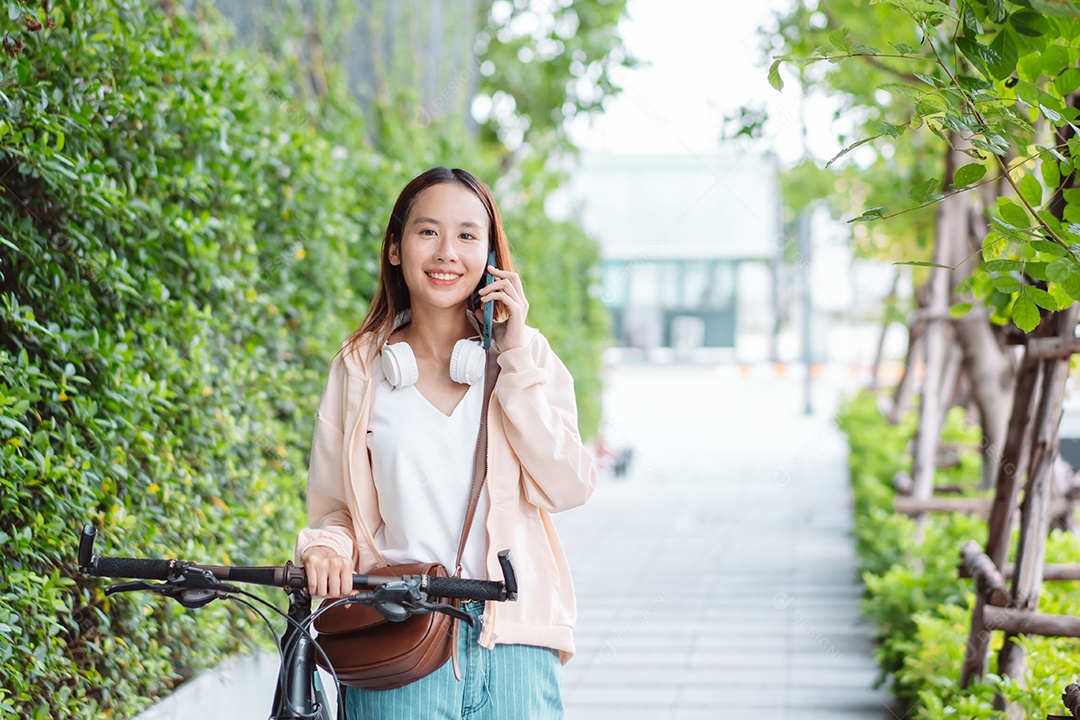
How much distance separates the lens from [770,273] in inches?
953

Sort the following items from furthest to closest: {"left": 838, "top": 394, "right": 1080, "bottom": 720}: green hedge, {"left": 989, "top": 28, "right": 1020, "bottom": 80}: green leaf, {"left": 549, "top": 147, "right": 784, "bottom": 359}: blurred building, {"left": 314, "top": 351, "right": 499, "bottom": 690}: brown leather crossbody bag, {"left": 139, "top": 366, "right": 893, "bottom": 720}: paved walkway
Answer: {"left": 549, "top": 147, "right": 784, "bottom": 359}: blurred building, {"left": 139, "top": 366, "right": 893, "bottom": 720}: paved walkway, {"left": 838, "top": 394, "right": 1080, "bottom": 720}: green hedge, {"left": 989, "top": 28, "right": 1020, "bottom": 80}: green leaf, {"left": 314, "top": 351, "right": 499, "bottom": 690}: brown leather crossbody bag

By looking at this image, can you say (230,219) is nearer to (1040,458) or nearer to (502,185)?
(1040,458)

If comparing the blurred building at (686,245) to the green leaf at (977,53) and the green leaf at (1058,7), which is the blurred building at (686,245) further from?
the green leaf at (1058,7)

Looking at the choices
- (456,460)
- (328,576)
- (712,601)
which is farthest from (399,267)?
(712,601)

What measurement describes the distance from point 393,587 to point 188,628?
5.21ft

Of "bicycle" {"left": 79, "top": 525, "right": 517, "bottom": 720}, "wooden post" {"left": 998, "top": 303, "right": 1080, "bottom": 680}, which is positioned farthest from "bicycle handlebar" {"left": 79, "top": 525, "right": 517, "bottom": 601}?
"wooden post" {"left": 998, "top": 303, "right": 1080, "bottom": 680}

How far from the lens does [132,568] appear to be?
1692 millimetres

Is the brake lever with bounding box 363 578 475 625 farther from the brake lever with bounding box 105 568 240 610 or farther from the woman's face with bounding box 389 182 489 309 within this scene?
the woman's face with bounding box 389 182 489 309

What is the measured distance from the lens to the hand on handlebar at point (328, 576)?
1.73 m

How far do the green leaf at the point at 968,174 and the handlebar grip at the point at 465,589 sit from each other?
1.00 meters

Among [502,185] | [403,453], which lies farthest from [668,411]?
[403,453]

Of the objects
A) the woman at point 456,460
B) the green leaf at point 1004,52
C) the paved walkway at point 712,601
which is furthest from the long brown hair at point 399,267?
the paved walkway at point 712,601

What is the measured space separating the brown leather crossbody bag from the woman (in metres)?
0.05

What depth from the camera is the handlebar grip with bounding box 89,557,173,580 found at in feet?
5.50
